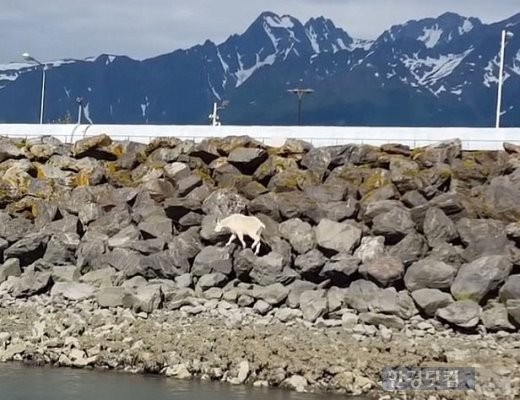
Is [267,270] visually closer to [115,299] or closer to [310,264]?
[310,264]

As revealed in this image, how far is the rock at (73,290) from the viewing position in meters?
20.4

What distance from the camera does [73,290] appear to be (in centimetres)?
2055

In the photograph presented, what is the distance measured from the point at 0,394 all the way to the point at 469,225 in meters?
10.6

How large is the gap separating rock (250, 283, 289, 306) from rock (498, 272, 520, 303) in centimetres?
411

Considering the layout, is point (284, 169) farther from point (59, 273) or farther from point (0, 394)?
point (0, 394)

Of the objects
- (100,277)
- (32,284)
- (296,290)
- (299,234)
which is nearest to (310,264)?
(296,290)

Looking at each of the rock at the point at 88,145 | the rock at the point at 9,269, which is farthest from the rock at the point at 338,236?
the rock at the point at 88,145

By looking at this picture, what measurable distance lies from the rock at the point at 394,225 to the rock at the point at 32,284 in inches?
279

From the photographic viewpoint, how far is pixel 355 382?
15.4 m

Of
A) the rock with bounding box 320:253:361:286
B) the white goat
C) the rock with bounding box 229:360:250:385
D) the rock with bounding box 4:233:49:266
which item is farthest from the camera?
the rock with bounding box 4:233:49:266

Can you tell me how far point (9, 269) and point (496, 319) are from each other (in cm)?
1090

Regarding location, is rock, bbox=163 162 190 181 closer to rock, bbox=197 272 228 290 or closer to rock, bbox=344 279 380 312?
rock, bbox=197 272 228 290

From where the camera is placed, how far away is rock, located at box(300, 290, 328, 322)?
18516 mm

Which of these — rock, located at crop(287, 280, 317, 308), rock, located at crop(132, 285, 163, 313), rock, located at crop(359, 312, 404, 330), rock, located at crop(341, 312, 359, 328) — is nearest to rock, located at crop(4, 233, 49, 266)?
rock, located at crop(132, 285, 163, 313)
